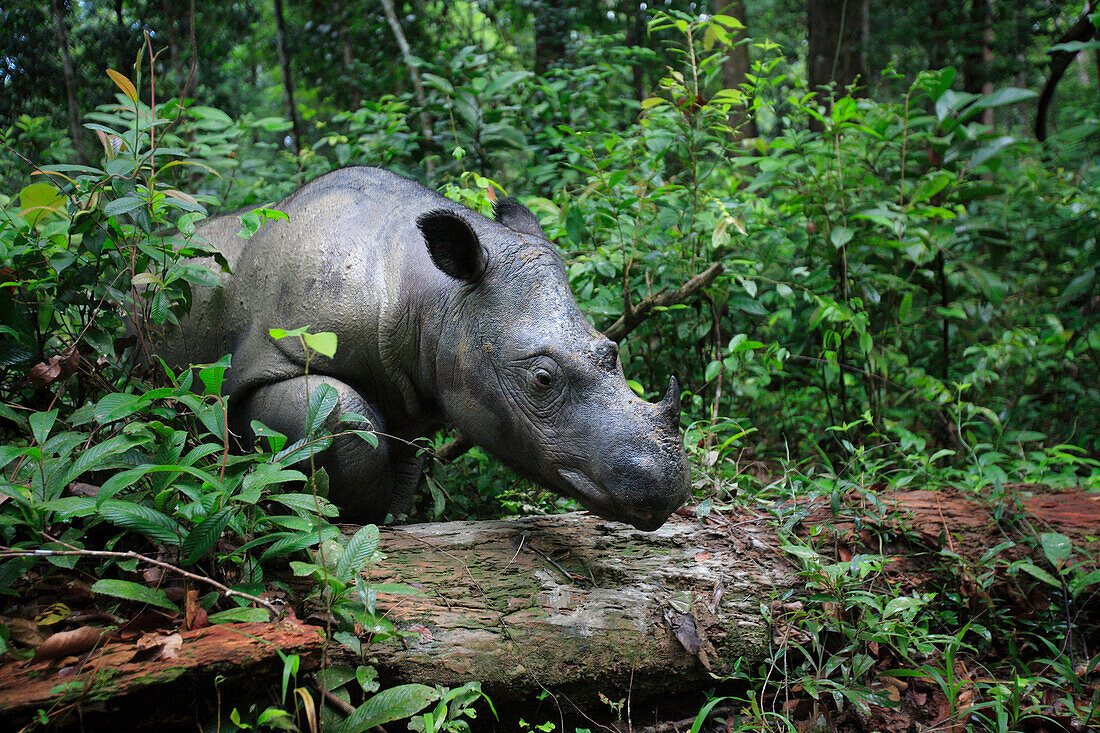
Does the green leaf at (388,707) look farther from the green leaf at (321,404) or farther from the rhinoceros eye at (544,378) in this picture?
the rhinoceros eye at (544,378)

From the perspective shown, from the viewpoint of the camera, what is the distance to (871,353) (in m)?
4.92

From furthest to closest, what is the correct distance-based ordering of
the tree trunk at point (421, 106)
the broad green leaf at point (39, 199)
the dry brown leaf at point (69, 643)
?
the tree trunk at point (421, 106)
the broad green leaf at point (39, 199)
the dry brown leaf at point (69, 643)

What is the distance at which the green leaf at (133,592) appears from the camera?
199cm

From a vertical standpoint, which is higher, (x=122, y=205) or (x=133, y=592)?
(x=122, y=205)

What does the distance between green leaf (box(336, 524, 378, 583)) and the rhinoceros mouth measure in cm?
79

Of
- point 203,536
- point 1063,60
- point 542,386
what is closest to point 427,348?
point 542,386

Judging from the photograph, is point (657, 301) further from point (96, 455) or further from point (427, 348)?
point (96, 455)

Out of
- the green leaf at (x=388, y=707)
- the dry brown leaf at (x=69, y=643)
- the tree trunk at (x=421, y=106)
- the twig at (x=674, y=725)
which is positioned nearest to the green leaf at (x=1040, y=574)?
the twig at (x=674, y=725)

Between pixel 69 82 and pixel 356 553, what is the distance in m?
5.48

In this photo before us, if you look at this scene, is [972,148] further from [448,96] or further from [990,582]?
[448,96]

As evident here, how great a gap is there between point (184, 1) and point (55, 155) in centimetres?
307

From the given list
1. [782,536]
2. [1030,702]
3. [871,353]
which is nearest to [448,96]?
[871,353]

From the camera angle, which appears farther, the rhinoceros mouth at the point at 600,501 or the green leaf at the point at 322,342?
the rhinoceros mouth at the point at 600,501

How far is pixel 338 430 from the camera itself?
3.14m
